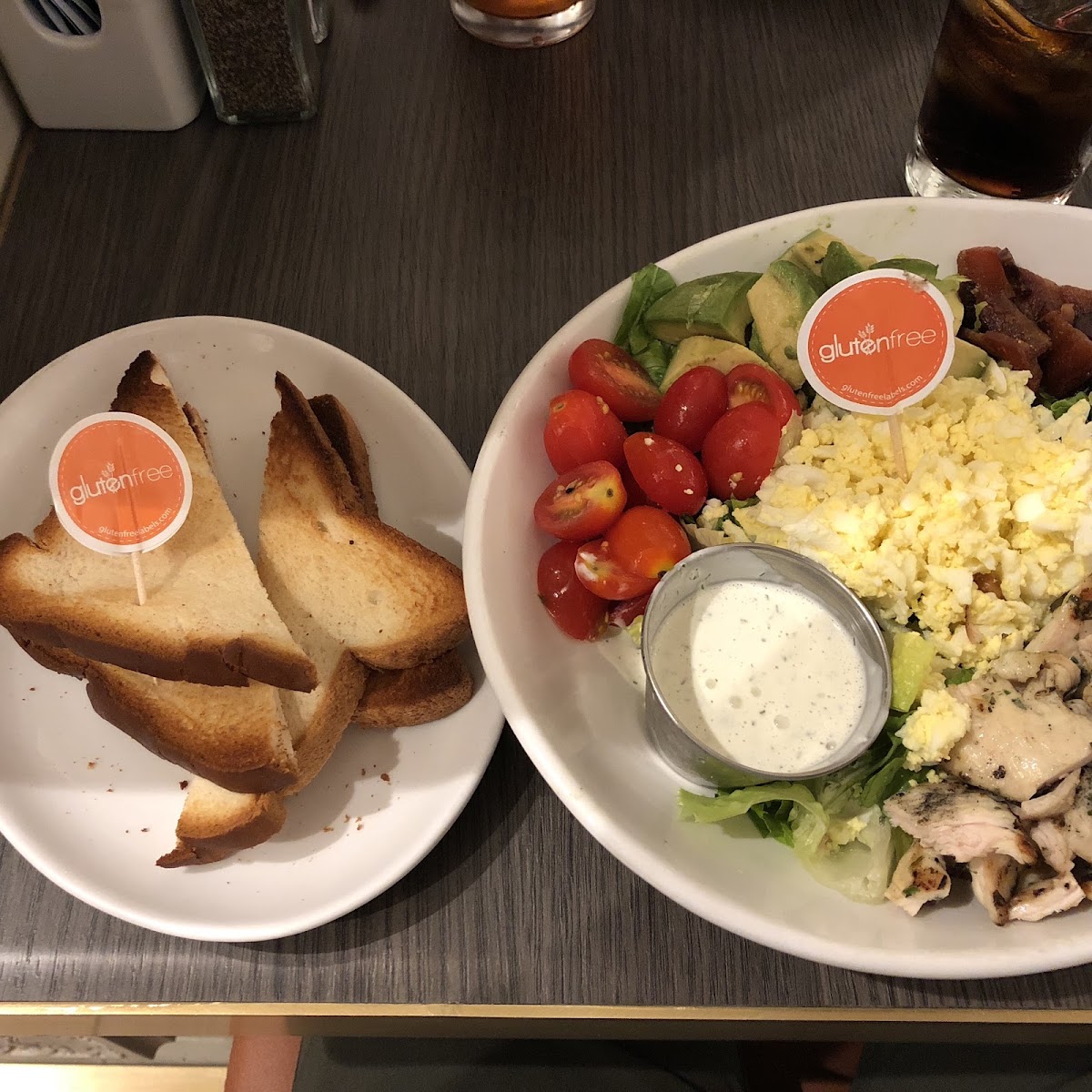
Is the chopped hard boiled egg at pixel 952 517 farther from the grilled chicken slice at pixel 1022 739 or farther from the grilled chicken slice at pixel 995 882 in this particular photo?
the grilled chicken slice at pixel 995 882

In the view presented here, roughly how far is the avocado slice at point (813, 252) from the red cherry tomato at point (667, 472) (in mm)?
306

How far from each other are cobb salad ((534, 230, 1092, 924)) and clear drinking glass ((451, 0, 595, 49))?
2.71ft

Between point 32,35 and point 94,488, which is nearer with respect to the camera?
point 94,488

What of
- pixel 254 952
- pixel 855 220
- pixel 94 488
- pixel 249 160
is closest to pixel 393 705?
pixel 254 952

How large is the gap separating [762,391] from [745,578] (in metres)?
0.22

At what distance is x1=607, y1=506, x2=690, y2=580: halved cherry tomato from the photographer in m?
1.01

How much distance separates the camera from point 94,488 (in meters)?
1.00

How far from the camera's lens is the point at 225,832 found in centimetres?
95

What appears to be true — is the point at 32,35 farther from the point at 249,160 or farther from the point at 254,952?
the point at 254,952

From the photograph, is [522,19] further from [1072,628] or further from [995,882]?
Result: [995,882]

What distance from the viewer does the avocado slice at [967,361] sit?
1.12 meters

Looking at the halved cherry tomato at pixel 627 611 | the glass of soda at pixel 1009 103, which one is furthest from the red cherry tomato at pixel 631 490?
the glass of soda at pixel 1009 103

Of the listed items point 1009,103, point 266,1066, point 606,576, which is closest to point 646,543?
→ point 606,576

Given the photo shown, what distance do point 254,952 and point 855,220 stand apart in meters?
1.11
